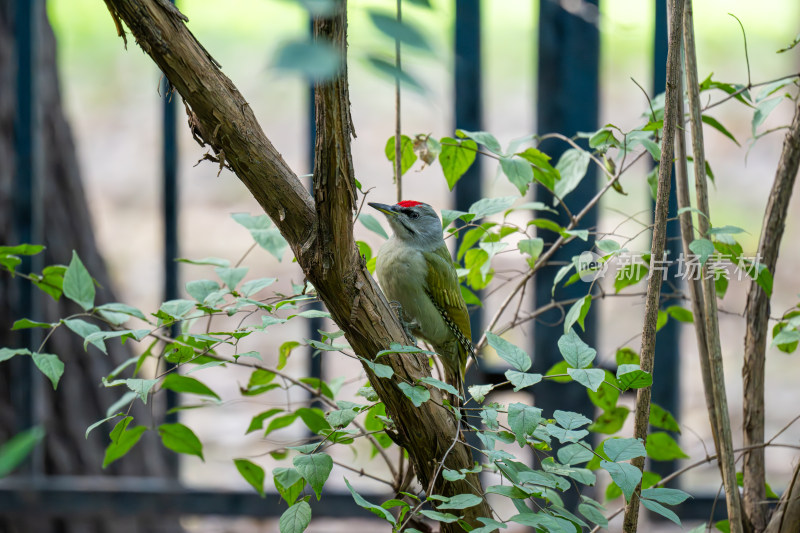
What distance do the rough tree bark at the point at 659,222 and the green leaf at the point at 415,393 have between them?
391 mm

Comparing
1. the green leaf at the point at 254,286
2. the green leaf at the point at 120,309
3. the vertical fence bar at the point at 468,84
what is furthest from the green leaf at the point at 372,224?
the vertical fence bar at the point at 468,84

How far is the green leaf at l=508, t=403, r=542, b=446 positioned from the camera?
122 centimetres

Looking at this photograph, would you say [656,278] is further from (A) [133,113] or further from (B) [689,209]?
(A) [133,113]

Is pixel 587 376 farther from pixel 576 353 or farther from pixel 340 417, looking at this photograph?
pixel 340 417

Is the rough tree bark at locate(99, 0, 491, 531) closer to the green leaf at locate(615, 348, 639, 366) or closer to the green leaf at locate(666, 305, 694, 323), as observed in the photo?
the green leaf at locate(615, 348, 639, 366)

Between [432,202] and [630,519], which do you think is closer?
[630,519]

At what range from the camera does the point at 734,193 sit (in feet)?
21.2

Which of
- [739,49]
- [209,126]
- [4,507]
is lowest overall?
[4,507]

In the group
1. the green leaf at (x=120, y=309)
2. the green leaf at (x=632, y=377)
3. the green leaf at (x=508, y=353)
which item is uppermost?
the green leaf at (x=120, y=309)

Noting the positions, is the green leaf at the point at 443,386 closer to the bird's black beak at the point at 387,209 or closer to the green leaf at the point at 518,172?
the green leaf at the point at 518,172

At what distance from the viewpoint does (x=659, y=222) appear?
4.43ft

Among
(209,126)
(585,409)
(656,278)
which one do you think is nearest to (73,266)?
(209,126)

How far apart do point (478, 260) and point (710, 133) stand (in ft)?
16.0

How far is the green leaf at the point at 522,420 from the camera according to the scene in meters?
1.22
